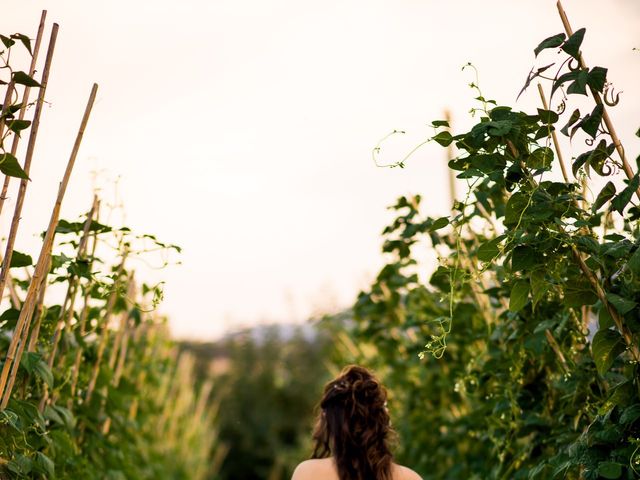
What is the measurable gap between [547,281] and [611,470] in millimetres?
441

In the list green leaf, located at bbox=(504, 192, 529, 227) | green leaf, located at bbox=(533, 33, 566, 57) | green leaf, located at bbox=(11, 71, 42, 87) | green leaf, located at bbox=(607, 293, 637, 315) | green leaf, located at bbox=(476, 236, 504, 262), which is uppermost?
green leaf, located at bbox=(11, 71, 42, 87)

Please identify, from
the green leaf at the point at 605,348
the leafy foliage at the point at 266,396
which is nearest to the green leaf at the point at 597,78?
the green leaf at the point at 605,348

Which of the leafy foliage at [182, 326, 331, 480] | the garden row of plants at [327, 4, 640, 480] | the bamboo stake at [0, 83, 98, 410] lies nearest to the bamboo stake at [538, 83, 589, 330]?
the garden row of plants at [327, 4, 640, 480]

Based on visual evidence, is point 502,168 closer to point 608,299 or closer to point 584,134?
point 584,134

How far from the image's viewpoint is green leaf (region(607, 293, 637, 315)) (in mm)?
1753

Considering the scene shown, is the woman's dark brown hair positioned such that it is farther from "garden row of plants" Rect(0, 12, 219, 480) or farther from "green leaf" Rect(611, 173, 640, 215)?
"green leaf" Rect(611, 173, 640, 215)

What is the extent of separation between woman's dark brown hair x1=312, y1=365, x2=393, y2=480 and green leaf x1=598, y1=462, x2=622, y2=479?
3.81ft

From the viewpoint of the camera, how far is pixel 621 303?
176 centimetres

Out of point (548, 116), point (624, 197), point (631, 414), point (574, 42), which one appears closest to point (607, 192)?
point (624, 197)

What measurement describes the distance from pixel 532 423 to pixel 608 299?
104 cm

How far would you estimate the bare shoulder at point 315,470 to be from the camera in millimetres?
2820

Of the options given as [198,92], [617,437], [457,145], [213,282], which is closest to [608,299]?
[617,437]

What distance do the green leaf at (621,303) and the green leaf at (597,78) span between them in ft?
1.44

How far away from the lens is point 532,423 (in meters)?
2.71
